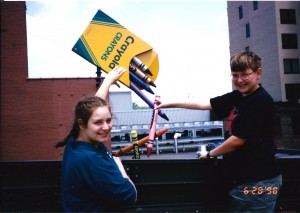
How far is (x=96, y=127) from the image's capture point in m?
1.64

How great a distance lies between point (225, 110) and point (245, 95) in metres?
0.26

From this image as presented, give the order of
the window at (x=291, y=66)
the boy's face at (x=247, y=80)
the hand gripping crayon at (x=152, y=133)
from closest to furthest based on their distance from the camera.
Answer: the boy's face at (x=247, y=80) → the hand gripping crayon at (x=152, y=133) → the window at (x=291, y=66)

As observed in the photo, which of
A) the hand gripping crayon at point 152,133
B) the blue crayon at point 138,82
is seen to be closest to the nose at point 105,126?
the hand gripping crayon at point 152,133

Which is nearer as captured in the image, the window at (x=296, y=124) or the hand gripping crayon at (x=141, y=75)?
the hand gripping crayon at (x=141, y=75)

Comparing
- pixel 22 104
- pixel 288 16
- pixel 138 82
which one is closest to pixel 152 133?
pixel 138 82

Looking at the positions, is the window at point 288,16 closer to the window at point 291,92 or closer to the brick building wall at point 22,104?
the window at point 291,92

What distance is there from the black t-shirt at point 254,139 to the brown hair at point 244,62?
19cm

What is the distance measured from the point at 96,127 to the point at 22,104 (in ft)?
21.6

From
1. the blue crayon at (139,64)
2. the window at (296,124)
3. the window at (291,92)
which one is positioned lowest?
the window at (296,124)

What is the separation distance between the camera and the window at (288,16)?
92.7ft

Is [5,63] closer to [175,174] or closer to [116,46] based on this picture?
[116,46]

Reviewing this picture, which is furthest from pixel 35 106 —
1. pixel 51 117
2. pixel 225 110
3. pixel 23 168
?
pixel 225 110

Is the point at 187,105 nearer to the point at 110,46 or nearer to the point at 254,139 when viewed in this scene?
the point at 254,139

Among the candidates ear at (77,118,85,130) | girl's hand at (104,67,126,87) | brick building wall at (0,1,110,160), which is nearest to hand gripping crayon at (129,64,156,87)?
girl's hand at (104,67,126,87)
